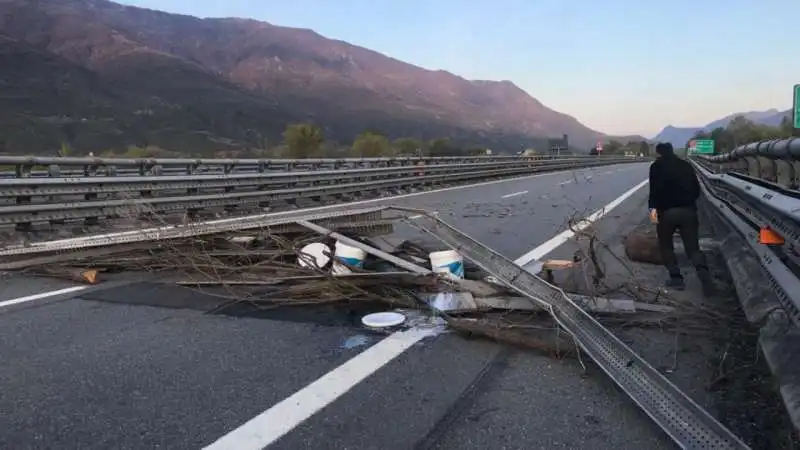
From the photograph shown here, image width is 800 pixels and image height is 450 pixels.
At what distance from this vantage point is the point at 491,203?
17609 millimetres

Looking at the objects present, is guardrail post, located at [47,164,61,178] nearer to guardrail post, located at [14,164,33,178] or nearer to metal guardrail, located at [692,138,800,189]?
guardrail post, located at [14,164,33,178]

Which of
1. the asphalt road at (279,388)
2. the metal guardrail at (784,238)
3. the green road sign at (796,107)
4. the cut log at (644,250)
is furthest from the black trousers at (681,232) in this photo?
the green road sign at (796,107)

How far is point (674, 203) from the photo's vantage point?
6.81 meters

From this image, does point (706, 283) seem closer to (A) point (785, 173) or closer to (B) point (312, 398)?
(A) point (785, 173)

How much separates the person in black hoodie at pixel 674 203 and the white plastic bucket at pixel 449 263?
2.23 metres

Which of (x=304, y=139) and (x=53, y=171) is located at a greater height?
(x=53, y=171)

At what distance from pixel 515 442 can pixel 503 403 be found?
488 mm

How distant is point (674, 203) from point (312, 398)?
476 cm

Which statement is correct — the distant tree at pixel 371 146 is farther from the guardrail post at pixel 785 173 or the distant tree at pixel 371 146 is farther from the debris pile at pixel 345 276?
the guardrail post at pixel 785 173

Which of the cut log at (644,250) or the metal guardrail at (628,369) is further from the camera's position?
the cut log at (644,250)

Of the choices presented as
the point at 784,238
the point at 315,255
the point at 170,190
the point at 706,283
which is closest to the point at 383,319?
the point at 315,255

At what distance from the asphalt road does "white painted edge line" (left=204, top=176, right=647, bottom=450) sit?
0.04 ft

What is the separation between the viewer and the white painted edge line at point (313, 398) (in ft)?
10.5

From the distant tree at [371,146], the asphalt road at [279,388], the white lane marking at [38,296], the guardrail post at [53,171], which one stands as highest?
the guardrail post at [53,171]
